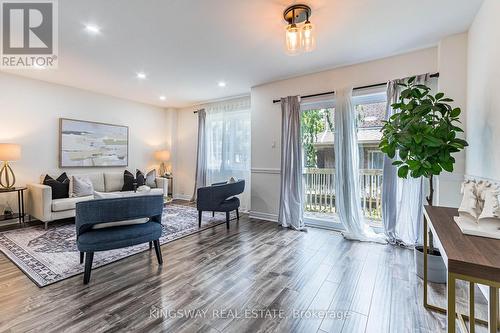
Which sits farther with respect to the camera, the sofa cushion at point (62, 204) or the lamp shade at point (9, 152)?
the sofa cushion at point (62, 204)

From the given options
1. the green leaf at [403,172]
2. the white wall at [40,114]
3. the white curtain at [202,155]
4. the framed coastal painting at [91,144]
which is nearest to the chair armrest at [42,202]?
the white wall at [40,114]

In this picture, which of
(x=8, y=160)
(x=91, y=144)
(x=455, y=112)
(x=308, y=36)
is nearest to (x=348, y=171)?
(x=455, y=112)

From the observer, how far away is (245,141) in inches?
204

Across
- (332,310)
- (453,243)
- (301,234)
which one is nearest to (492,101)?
(453,243)

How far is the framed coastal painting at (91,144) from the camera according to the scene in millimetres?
4586

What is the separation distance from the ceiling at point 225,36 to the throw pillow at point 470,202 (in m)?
1.84

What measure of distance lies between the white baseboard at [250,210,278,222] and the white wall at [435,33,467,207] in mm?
2474

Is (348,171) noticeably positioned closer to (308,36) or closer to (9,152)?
(308,36)

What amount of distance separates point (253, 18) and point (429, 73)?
2.39 m

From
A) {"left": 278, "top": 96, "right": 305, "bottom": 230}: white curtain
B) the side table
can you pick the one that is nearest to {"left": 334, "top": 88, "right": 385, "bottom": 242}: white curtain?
{"left": 278, "top": 96, "right": 305, "bottom": 230}: white curtain

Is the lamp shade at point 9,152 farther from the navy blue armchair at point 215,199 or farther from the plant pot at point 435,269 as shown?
the plant pot at point 435,269

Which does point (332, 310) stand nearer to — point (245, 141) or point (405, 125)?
point (405, 125)

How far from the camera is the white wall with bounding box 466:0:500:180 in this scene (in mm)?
1807

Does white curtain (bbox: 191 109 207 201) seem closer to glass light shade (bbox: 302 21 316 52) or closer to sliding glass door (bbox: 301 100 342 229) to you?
sliding glass door (bbox: 301 100 342 229)
